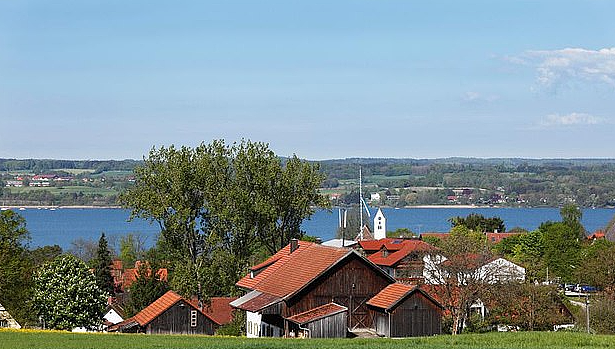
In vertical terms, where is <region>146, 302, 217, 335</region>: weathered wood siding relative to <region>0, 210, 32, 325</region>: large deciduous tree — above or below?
below

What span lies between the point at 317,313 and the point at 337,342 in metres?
10.5

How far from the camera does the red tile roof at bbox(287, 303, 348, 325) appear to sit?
40459 mm

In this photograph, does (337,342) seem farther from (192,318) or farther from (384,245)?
(384,245)

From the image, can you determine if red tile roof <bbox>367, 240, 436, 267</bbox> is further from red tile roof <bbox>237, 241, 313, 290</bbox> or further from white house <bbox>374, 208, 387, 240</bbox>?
white house <bbox>374, 208, 387, 240</bbox>

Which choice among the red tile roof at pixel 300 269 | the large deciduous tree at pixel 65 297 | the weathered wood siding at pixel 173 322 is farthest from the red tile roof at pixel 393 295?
the large deciduous tree at pixel 65 297

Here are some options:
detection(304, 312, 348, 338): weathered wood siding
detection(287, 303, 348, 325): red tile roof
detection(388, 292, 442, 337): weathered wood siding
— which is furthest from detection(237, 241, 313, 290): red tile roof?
detection(388, 292, 442, 337): weathered wood siding

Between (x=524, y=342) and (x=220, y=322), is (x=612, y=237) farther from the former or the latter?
(x=524, y=342)

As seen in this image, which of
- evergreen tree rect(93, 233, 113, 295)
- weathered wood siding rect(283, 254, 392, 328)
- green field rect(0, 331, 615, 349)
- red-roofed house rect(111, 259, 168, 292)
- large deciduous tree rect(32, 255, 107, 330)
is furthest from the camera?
red-roofed house rect(111, 259, 168, 292)

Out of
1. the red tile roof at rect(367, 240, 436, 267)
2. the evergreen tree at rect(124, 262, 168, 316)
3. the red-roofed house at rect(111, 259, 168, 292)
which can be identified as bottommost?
the red-roofed house at rect(111, 259, 168, 292)

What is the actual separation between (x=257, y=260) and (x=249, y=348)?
4561cm

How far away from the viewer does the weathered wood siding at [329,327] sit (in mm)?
40406

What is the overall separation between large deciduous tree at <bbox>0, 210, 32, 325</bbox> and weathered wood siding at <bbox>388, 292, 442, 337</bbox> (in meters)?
22.0

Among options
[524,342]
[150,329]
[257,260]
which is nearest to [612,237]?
[257,260]

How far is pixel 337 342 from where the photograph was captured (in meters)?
30.7
